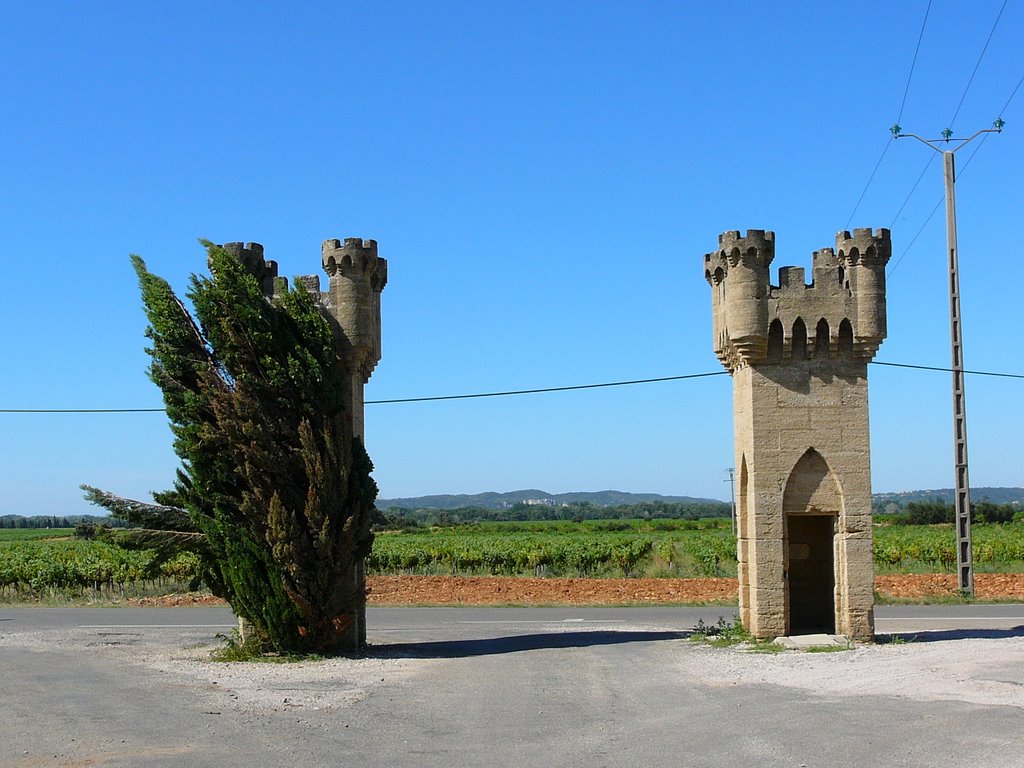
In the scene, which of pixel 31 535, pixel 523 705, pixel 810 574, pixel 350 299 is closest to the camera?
pixel 523 705

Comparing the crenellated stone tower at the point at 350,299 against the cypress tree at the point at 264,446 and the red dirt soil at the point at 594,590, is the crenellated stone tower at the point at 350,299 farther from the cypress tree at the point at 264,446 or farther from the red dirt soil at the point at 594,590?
the red dirt soil at the point at 594,590

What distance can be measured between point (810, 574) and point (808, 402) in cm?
373

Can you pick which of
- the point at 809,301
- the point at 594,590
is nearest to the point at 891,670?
the point at 809,301

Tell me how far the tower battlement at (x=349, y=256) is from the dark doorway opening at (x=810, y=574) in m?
8.52

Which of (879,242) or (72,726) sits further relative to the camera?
(879,242)

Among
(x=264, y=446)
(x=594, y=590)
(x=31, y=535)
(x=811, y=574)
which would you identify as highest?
(x=264, y=446)

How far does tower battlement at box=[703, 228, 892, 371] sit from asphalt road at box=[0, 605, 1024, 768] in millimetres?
4737

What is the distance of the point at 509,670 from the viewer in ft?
51.4

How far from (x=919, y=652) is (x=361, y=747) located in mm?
9184

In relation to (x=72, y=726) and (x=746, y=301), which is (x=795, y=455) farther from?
(x=72, y=726)

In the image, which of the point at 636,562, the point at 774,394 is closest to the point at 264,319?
the point at 774,394

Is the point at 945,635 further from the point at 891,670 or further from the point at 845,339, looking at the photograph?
the point at 845,339

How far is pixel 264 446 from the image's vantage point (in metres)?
16.5

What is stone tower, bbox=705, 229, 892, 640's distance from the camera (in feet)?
55.9
